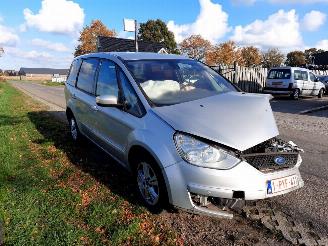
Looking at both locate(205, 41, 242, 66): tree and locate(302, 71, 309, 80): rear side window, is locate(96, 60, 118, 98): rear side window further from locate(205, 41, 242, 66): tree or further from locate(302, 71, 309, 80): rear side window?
locate(205, 41, 242, 66): tree

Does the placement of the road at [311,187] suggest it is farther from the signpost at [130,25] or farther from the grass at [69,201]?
the signpost at [130,25]

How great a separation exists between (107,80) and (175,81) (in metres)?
1.13

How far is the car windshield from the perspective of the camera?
14.9 feet

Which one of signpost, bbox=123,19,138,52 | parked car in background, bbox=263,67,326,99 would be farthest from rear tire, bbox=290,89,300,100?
signpost, bbox=123,19,138,52

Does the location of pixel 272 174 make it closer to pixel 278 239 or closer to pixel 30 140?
pixel 278 239

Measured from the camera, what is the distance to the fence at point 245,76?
2294 centimetres

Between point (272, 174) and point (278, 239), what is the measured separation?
25.2 inches

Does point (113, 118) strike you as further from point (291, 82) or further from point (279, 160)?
point (291, 82)

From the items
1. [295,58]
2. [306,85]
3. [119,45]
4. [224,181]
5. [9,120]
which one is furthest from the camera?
[295,58]

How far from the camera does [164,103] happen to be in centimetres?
433

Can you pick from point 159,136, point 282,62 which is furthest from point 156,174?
point 282,62

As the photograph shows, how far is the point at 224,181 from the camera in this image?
3.44 metres

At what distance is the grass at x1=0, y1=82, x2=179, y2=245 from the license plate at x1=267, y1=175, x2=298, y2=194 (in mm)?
1082

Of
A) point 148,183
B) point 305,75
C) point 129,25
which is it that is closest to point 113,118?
point 148,183
